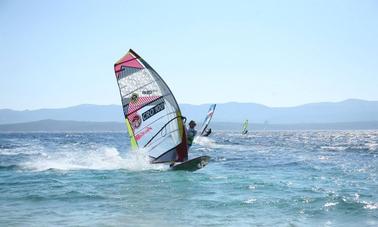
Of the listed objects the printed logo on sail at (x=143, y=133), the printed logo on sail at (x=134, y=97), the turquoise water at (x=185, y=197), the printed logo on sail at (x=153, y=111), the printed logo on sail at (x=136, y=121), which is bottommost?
the turquoise water at (x=185, y=197)

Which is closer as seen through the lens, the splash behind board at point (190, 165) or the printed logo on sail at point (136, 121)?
the printed logo on sail at point (136, 121)

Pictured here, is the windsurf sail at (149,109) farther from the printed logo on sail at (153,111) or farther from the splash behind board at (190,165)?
the splash behind board at (190,165)

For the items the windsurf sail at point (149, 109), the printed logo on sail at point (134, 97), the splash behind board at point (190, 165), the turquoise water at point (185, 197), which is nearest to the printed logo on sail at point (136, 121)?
the windsurf sail at point (149, 109)

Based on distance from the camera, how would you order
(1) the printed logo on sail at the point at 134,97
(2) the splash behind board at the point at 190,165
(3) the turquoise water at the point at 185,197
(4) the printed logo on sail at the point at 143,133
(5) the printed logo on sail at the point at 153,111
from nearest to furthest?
(3) the turquoise water at the point at 185,197 < (1) the printed logo on sail at the point at 134,97 < (5) the printed logo on sail at the point at 153,111 < (4) the printed logo on sail at the point at 143,133 < (2) the splash behind board at the point at 190,165

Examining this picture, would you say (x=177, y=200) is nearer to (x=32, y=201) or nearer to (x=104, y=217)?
(x=104, y=217)

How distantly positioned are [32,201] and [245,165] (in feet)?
44.5

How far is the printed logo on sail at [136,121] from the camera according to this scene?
19.1 m

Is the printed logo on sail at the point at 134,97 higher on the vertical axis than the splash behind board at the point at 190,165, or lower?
higher

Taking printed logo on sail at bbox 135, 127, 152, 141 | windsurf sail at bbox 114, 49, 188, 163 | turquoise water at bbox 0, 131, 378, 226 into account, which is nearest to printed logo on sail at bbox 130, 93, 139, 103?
windsurf sail at bbox 114, 49, 188, 163

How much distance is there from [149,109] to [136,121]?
0.76 m

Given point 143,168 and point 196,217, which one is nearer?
point 196,217

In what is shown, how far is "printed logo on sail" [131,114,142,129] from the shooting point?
750 inches

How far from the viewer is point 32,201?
1307cm

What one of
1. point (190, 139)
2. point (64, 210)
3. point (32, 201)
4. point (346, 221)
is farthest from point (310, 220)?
point (190, 139)
